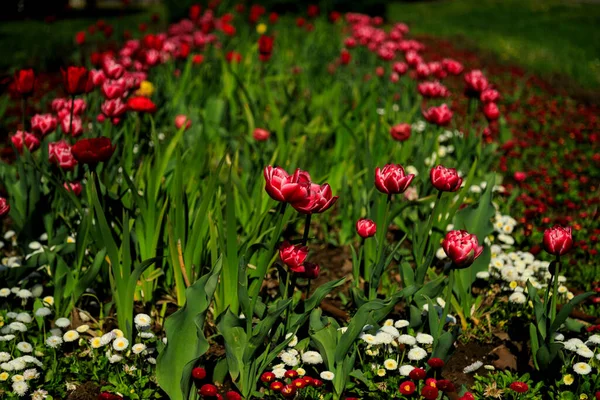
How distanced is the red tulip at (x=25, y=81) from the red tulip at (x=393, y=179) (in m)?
1.64

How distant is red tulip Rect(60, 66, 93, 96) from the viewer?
2.57 meters

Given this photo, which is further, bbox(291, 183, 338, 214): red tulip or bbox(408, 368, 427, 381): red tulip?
bbox(408, 368, 427, 381): red tulip

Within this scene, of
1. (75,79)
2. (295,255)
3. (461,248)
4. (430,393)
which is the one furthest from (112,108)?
(430,393)

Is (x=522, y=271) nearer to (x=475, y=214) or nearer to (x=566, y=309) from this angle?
(x=475, y=214)

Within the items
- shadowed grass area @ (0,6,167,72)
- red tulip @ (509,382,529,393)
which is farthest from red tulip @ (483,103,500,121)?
shadowed grass area @ (0,6,167,72)

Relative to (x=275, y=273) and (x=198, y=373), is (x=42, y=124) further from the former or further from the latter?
(x=198, y=373)

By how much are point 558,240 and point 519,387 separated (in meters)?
0.50

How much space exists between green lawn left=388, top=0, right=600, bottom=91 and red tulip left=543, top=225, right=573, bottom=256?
651 cm

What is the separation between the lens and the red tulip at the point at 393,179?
2047 millimetres

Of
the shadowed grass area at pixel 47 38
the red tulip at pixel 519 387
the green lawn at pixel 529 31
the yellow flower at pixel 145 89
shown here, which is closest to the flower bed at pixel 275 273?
the red tulip at pixel 519 387

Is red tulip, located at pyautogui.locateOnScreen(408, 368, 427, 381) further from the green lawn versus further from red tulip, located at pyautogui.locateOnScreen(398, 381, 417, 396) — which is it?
the green lawn

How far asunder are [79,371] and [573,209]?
10.5 feet

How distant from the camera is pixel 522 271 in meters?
2.74

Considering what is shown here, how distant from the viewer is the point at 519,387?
1968 mm
